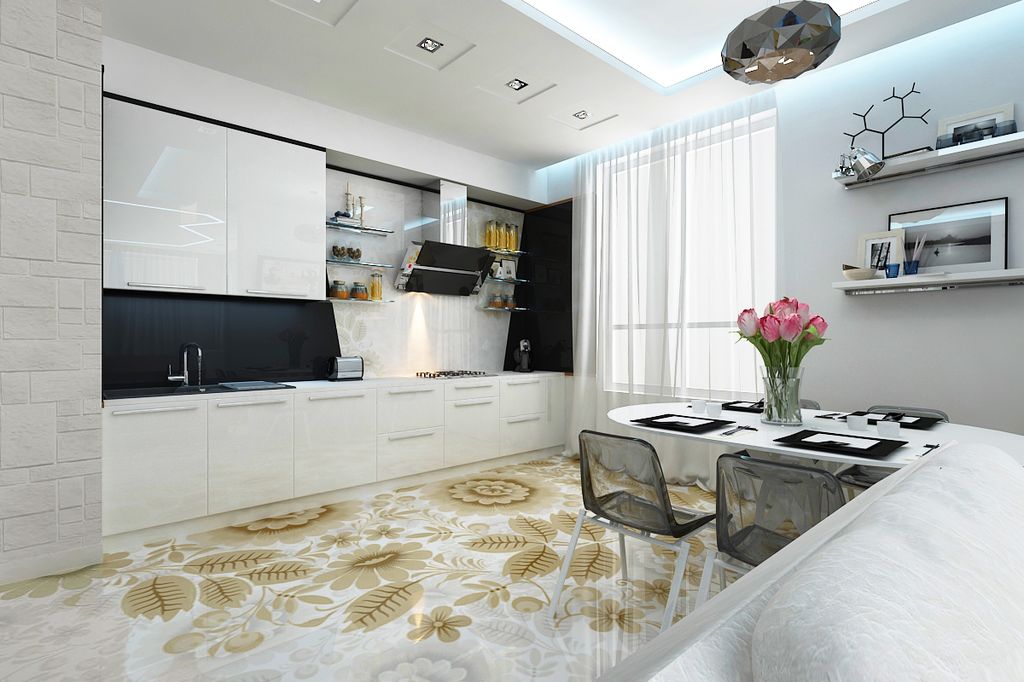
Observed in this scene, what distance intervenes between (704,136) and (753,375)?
6.34 ft

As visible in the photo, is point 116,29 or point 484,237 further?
point 484,237

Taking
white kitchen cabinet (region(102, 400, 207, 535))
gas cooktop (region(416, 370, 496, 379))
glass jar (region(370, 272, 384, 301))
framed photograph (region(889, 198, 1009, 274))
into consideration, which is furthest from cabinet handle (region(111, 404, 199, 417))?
framed photograph (region(889, 198, 1009, 274))

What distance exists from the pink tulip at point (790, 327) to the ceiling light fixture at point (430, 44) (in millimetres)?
2471

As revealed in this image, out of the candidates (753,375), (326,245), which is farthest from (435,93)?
(753,375)

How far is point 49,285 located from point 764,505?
3.26m

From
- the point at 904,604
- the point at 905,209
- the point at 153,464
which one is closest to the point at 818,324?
the point at 905,209

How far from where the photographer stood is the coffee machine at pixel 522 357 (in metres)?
5.26

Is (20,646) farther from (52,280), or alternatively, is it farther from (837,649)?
(837,649)

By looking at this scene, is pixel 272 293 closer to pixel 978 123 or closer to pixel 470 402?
pixel 470 402

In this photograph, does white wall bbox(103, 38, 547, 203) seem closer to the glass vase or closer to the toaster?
the toaster

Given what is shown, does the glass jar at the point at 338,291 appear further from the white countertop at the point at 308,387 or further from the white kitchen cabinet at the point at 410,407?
the white kitchen cabinet at the point at 410,407

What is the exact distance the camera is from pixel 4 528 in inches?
95.8

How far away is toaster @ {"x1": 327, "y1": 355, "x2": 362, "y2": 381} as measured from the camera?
401 centimetres

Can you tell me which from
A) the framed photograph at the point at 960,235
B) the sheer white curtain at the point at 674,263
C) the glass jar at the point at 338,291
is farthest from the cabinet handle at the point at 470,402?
the framed photograph at the point at 960,235
